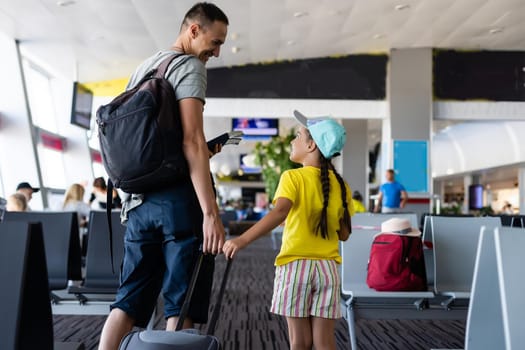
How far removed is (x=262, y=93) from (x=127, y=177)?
10960 millimetres

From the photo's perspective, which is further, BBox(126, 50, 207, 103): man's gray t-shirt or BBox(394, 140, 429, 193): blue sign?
BBox(394, 140, 429, 193): blue sign

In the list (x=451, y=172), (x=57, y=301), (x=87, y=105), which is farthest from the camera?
(x=451, y=172)

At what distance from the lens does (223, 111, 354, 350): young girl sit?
2.34m

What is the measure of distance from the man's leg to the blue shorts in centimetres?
2

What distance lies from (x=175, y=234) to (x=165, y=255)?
9 cm

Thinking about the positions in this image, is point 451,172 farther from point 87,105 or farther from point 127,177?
point 127,177

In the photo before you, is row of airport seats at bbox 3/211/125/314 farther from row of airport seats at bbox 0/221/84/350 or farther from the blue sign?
the blue sign

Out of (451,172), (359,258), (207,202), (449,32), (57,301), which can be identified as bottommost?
(57,301)

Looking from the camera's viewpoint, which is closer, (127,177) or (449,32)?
(127,177)

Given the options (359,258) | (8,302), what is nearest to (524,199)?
(359,258)

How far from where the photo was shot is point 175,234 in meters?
1.83

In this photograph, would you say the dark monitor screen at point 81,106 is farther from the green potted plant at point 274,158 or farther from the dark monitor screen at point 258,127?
the green potted plant at point 274,158

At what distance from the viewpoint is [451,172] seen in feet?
84.2

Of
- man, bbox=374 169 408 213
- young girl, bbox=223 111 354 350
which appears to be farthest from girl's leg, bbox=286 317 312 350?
man, bbox=374 169 408 213
